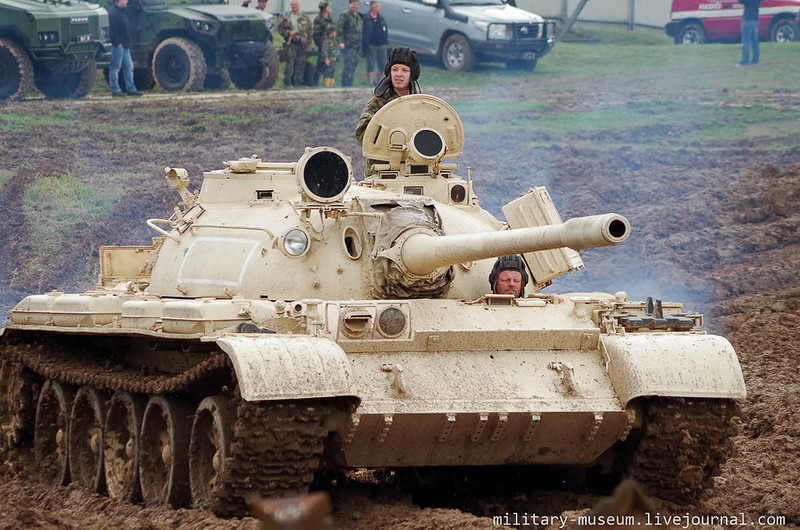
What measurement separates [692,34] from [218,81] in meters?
12.5

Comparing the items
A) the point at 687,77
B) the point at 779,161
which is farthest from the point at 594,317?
the point at 687,77

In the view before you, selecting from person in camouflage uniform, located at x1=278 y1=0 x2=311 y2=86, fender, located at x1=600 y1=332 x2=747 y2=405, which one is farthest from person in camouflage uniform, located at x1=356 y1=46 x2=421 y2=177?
person in camouflage uniform, located at x1=278 y1=0 x2=311 y2=86

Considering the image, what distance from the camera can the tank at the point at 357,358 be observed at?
10.8 metres

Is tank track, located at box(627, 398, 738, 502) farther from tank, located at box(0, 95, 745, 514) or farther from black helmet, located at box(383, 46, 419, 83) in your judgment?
black helmet, located at box(383, 46, 419, 83)

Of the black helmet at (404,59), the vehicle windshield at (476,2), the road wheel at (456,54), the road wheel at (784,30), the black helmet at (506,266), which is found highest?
the vehicle windshield at (476,2)

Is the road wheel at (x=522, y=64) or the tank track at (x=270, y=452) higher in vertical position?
the road wheel at (x=522, y=64)

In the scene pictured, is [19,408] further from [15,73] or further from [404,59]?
[15,73]

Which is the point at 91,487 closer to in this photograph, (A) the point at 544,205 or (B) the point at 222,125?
(A) the point at 544,205

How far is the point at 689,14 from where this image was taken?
116ft

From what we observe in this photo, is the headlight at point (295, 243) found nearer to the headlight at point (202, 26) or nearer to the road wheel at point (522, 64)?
the headlight at point (202, 26)

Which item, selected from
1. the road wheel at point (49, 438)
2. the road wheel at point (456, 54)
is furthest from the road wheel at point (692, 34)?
the road wheel at point (49, 438)

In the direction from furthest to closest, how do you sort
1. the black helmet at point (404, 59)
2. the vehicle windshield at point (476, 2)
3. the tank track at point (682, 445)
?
the vehicle windshield at point (476, 2)
the black helmet at point (404, 59)
the tank track at point (682, 445)

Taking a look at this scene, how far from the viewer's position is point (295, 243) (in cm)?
1259

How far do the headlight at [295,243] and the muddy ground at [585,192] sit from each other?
342cm
